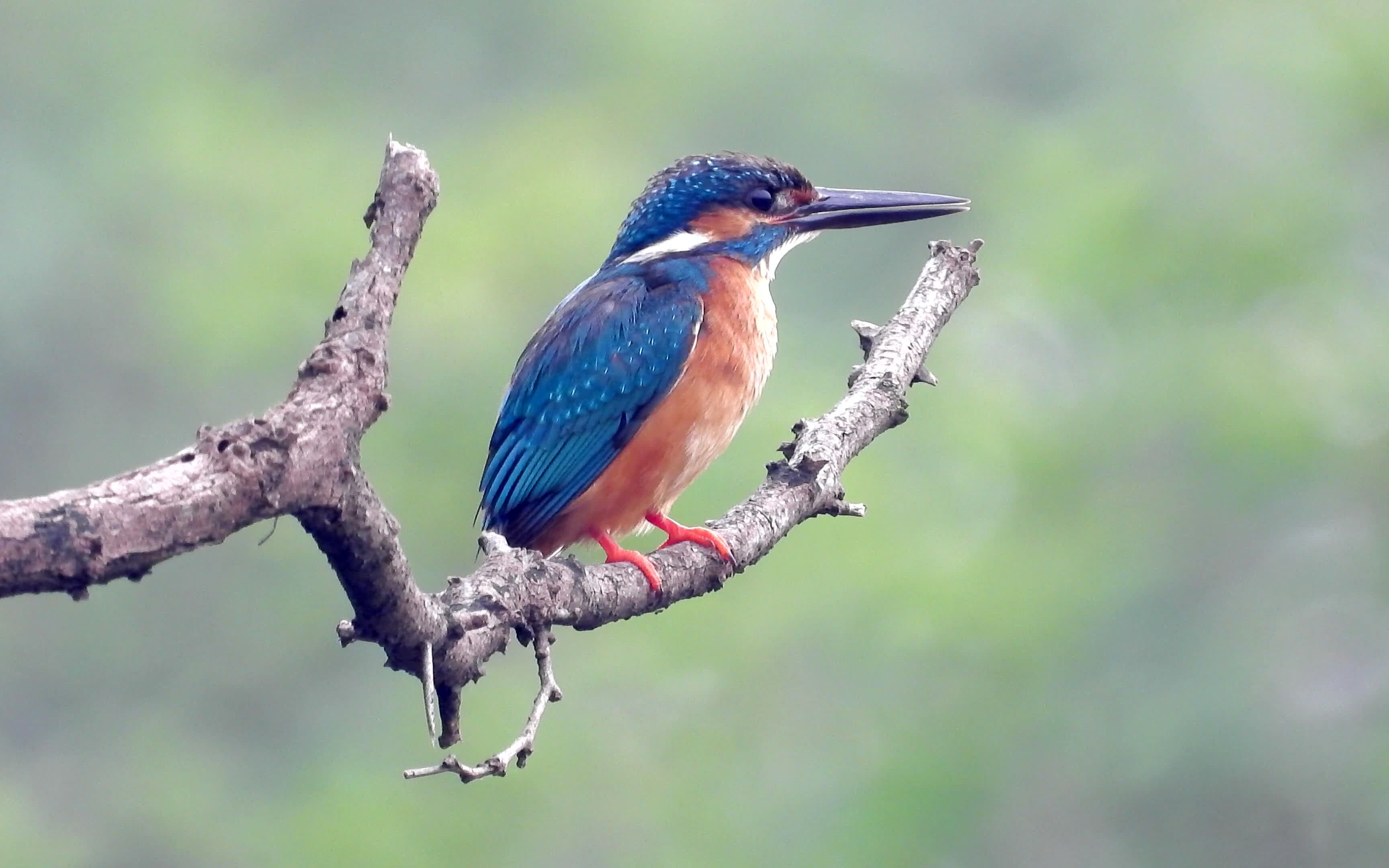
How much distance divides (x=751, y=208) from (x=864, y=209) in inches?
10.1

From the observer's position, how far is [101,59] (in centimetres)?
875

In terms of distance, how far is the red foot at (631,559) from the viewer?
271 cm

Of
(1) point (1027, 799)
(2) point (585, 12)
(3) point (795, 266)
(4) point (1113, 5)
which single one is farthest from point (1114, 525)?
(2) point (585, 12)

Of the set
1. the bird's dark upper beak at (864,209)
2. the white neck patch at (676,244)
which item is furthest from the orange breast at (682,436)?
the bird's dark upper beak at (864,209)

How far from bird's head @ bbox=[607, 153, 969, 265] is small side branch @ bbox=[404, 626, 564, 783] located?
163 centimetres

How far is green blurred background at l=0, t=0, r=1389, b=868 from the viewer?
17.7 ft

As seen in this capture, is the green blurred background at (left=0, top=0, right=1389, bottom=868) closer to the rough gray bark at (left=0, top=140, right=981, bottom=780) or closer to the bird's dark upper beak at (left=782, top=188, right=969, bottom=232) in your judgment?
the bird's dark upper beak at (left=782, top=188, right=969, bottom=232)

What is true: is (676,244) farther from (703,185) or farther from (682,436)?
(682,436)

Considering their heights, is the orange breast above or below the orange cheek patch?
below

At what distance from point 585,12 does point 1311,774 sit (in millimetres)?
5738

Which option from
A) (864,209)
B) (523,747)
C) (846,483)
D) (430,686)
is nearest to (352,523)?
(430,686)

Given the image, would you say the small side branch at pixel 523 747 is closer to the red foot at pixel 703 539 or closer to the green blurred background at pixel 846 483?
the red foot at pixel 703 539

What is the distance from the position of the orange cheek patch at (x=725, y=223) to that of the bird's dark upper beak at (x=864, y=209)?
9 cm

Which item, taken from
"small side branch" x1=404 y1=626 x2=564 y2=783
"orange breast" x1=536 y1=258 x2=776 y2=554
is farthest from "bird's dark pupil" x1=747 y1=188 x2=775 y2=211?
"small side branch" x1=404 y1=626 x2=564 y2=783
